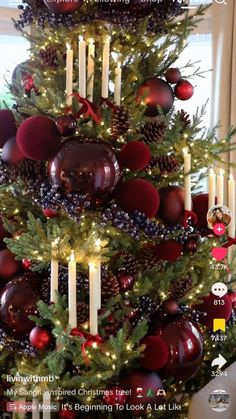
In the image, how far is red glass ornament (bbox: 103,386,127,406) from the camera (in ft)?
3.17

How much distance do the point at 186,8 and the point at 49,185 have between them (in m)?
0.49

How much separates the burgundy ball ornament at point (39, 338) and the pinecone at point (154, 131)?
0.42m

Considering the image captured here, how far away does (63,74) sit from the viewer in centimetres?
108

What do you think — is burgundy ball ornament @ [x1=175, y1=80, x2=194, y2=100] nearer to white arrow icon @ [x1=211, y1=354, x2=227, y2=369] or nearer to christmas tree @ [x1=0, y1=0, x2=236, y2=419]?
christmas tree @ [x1=0, y1=0, x2=236, y2=419]

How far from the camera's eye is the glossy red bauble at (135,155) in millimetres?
984

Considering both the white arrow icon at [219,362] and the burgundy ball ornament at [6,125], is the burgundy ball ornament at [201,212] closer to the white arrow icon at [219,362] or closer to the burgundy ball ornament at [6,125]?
the white arrow icon at [219,362]

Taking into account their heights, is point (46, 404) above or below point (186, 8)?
below

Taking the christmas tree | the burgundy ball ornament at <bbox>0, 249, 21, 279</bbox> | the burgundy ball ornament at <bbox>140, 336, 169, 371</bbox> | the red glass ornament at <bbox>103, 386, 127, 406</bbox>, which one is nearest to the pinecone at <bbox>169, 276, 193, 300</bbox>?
the christmas tree

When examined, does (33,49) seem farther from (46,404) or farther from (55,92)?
(46,404)

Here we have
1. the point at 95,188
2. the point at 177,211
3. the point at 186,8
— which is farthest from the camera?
the point at 186,8

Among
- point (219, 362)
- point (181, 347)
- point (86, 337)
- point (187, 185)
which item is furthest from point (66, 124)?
point (219, 362)

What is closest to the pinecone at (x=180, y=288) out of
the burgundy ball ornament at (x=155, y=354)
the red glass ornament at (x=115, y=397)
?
the burgundy ball ornament at (x=155, y=354)

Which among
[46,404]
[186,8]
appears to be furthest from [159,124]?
[46,404]

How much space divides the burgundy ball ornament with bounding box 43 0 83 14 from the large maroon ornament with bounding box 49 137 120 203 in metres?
0.26
